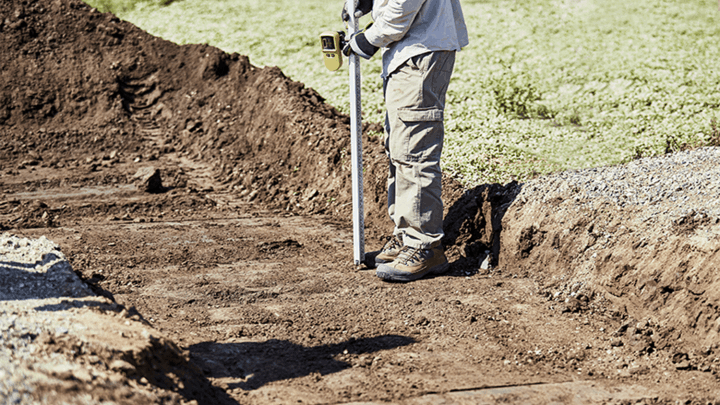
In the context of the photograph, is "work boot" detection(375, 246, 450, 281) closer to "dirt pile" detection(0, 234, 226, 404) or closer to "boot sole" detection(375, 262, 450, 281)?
"boot sole" detection(375, 262, 450, 281)

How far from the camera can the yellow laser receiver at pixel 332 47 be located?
4617 millimetres

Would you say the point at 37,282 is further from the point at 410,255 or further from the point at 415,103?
the point at 415,103

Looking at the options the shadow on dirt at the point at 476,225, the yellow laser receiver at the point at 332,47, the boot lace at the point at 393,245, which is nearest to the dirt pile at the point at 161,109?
the shadow on dirt at the point at 476,225

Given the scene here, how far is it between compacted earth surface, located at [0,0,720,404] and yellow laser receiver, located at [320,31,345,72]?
1.59 m

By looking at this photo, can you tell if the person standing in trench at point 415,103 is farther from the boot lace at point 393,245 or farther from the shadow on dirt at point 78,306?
the shadow on dirt at point 78,306

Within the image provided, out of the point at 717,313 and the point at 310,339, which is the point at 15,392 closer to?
the point at 310,339

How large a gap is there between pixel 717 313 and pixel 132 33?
1009 cm

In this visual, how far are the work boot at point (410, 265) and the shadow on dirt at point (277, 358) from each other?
2.81ft

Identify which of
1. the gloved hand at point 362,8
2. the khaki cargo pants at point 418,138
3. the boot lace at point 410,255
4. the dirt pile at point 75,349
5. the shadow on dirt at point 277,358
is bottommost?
the shadow on dirt at point 277,358

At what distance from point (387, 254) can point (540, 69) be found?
5.85 meters

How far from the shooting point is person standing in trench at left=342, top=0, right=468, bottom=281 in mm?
4277

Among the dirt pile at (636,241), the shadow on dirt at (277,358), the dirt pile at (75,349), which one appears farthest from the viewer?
the dirt pile at (636,241)

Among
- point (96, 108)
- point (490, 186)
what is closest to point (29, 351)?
point (490, 186)

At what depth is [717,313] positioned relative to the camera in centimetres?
345
